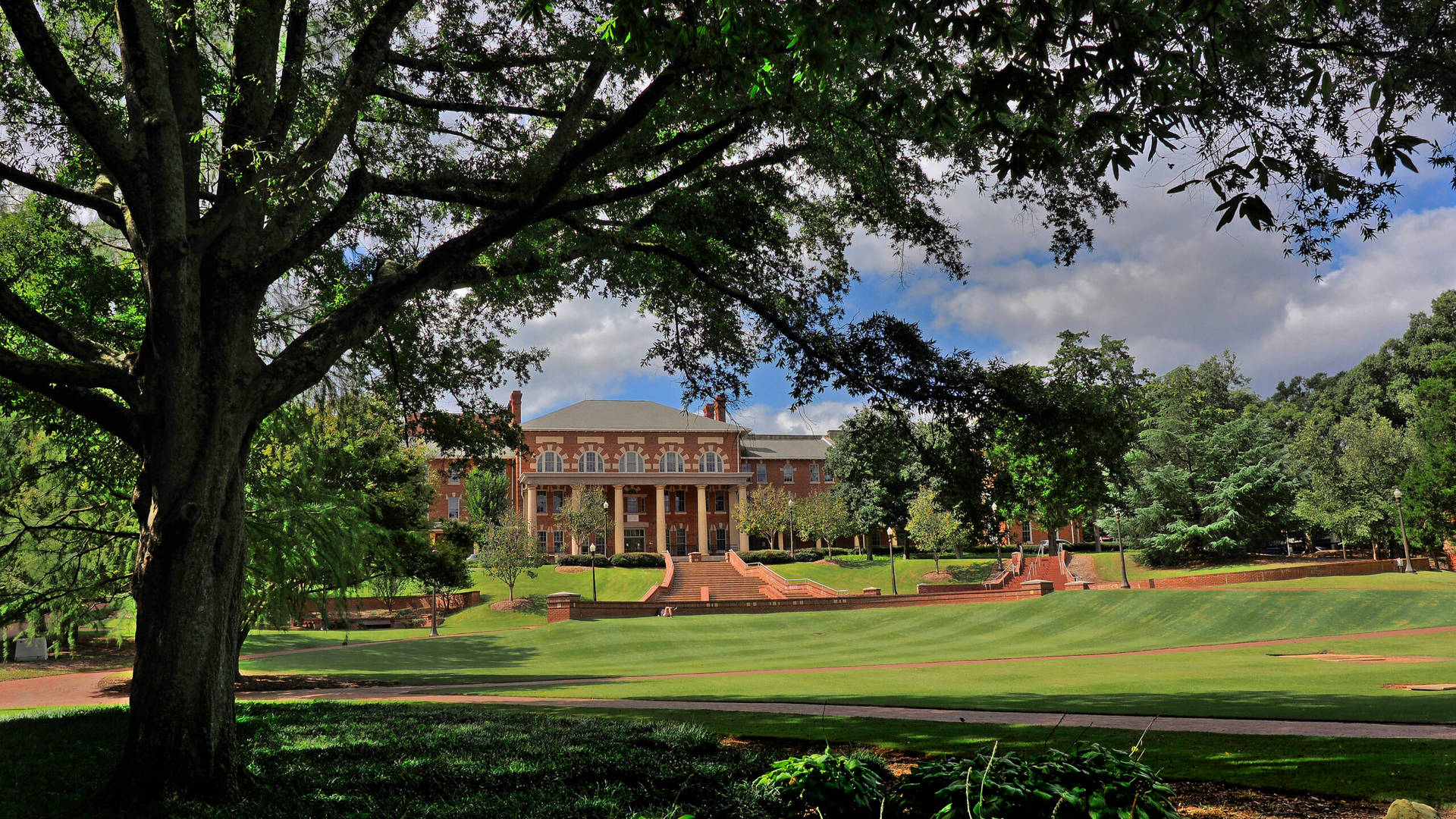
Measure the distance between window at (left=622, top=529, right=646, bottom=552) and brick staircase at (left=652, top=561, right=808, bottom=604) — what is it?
12513 millimetres

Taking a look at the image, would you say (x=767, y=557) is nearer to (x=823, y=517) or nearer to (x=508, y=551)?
(x=823, y=517)

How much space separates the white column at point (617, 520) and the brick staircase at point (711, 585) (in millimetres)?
10593

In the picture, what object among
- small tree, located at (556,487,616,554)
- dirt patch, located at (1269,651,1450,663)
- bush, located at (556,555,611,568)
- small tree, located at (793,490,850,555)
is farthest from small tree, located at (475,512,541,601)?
dirt patch, located at (1269,651,1450,663)

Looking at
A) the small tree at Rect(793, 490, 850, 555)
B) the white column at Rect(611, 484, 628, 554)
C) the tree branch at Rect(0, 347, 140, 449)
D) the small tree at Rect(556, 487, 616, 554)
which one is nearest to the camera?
the tree branch at Rect(0, 347, 140, 449)

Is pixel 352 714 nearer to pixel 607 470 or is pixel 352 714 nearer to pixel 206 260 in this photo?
pixel 206 260

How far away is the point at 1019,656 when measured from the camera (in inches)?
1010

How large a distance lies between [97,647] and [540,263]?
3128cm

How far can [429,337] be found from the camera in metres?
14.1

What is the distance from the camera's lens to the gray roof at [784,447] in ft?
246

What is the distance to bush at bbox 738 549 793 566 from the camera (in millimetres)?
59531

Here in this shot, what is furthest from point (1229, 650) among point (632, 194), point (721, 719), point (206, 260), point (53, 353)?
point (53, 353)

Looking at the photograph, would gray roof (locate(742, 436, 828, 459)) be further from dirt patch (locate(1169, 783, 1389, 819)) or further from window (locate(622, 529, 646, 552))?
dirt patch (locate(1169, 783, 1389, 819))

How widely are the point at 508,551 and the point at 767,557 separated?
2060 cm

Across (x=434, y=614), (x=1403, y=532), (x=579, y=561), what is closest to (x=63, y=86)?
(x=434, y=614)
